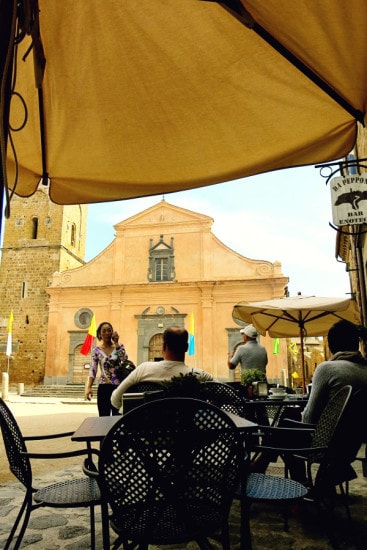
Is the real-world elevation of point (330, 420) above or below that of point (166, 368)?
below

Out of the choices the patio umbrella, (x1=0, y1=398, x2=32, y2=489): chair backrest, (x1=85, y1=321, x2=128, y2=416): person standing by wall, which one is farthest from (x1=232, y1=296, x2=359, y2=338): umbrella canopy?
(x1=0, y1=398, x2=32, y2=489): chair backrest

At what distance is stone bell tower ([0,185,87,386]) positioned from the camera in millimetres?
23656

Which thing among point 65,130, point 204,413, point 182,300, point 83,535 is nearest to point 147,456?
point 204,413

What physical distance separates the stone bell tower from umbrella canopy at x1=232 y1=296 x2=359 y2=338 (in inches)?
693

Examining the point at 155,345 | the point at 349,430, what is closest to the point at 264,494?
the point at 349,430

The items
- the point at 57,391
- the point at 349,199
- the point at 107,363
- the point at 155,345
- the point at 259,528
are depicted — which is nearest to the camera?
the point at 259,528

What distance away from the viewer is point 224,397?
250 centimetres

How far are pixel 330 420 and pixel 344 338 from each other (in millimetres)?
896

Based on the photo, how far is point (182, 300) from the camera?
74.1 feet

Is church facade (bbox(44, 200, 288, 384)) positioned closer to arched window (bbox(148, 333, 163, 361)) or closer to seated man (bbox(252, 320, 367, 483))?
arched window (bbox(148, 333, 163, 361))

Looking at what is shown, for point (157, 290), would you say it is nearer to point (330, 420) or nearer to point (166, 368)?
point (166, 368)

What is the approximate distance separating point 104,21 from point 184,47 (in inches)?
15.1

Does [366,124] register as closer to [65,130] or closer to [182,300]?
[65,130]

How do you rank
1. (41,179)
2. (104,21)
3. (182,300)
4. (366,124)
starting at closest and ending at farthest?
(104,21)
(366,124)
(41,179)
(182,300)
